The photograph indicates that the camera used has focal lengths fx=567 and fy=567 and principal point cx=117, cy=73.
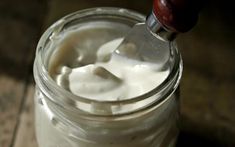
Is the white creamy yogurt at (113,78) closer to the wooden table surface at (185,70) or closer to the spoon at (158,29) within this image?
the spoon at (158,29)

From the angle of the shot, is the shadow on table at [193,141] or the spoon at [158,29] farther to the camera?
the shadow on table at [193,141]

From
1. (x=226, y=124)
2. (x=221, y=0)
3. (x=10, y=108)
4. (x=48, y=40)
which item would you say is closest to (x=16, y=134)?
(x=10, y=108)

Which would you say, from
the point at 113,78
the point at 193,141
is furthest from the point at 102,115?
the point at 193,141

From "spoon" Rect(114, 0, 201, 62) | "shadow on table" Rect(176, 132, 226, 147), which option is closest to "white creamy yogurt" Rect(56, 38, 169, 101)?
"spoon" Rect(114, 0, 201, 62)

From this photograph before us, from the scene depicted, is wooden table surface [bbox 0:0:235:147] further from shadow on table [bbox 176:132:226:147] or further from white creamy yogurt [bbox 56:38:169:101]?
white creamy yogurt [bbox 56:38:169:101]

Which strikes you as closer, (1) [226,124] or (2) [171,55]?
(2) [171,55]

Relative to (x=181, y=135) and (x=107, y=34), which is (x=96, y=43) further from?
(x=181, y=135)

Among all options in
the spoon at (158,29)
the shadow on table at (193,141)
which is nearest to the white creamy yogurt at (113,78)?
the spoon at (158,29)

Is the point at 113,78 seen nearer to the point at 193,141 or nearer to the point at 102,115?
the point at 102,115
